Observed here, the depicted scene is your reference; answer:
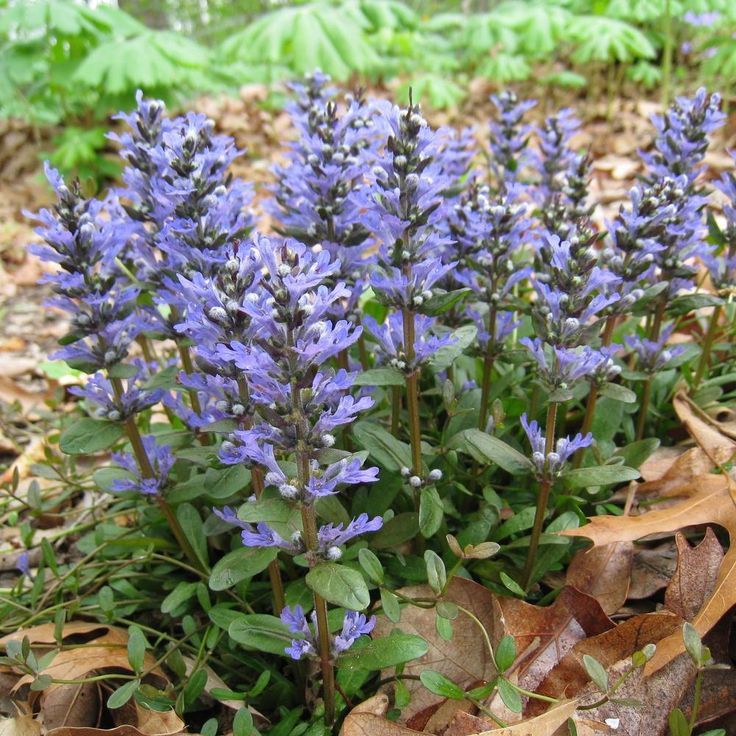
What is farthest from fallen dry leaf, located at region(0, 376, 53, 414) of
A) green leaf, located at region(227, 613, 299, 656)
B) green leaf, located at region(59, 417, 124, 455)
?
green leaf, located at region(227, 613, 299, 656)

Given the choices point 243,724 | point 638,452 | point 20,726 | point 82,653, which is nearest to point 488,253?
point 638,452

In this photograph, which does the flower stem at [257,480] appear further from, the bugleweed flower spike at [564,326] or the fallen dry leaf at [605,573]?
the fallen dry leaf at [605,573]

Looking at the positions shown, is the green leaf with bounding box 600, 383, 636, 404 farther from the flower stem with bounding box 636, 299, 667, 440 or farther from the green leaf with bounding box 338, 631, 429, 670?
the green leaf with bounding box 338, 631, 429, 670

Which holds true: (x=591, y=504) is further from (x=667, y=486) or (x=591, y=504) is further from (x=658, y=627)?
(x=658, y=627)

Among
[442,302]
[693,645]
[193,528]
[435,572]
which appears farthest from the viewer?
[193,528]

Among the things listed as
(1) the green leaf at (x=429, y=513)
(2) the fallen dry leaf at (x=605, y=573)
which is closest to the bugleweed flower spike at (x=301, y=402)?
(1) the green leaf at (x=429, y=513)

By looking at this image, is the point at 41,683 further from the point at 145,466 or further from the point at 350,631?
the point at 350,631

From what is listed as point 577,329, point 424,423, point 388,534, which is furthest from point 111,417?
point 577,329
